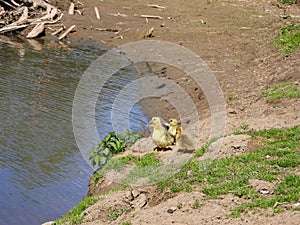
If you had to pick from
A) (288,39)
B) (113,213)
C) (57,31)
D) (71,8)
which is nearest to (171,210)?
(113,213)

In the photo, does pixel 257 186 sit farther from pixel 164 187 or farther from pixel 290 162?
pixel 164 187

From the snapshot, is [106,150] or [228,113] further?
[228,113]

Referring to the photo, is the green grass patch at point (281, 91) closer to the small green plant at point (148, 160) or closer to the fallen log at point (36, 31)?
the small green plant at point (148, 160)

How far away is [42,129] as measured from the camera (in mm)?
14945

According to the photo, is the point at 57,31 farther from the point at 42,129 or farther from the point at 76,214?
the point at 76,214

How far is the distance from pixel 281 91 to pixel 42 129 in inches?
251

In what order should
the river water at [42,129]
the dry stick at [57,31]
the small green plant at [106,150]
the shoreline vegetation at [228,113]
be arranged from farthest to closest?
the dry stick at [57,31] → the small green plant at [106,150] → the river water at [42,129] → the shoreline vegetation at [228,113]

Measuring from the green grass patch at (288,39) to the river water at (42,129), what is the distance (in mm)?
5611

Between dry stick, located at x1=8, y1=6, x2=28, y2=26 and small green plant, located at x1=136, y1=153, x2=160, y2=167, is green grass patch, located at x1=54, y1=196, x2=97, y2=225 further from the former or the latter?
dry stick, located at x1=8, y1=6, x2=28, y2=26

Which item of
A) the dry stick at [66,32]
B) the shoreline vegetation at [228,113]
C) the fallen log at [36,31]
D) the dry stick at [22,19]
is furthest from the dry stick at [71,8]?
the fallen log at [36,31]

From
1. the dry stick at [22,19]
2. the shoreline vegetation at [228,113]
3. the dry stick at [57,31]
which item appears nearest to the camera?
the shoreline vegetation at [228,113]

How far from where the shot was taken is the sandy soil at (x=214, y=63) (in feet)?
Answer: 27.5

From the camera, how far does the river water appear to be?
11.3 metres

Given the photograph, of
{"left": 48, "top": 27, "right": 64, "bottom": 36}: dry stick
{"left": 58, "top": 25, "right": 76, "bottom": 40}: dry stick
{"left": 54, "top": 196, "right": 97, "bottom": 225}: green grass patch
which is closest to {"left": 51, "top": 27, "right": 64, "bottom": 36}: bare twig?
{"left": 48, "top": 27, "right": 64, "bottom": 36}: dry stick
